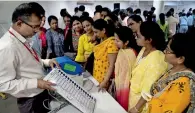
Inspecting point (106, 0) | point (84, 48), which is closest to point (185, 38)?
point (84, 48)

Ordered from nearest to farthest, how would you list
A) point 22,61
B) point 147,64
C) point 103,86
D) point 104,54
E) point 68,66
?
point 22,61 → point 147,64 → point 68,66 → point 103,86 → point 104,54

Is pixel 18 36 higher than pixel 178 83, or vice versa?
pixel 18 36

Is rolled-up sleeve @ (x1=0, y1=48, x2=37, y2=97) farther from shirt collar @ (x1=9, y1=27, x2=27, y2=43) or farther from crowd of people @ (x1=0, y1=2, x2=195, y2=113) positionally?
shirt collar @ (x1=9, y1=27, x2=27, y2=43)

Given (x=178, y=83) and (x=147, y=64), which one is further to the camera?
(x=147, y=64)

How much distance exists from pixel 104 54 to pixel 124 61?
0.30 metres

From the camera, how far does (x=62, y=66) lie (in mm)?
1450

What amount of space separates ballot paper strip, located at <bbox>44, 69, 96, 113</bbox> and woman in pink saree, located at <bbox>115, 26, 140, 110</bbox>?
0.45m

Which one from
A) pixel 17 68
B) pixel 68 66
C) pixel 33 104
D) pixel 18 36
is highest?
pixel 18 36

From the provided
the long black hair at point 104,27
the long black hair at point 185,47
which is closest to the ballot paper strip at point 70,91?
the long black hair at point 185,47

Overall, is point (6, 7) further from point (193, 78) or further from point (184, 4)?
point (184, 4)

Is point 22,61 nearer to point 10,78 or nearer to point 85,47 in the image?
point 10,78

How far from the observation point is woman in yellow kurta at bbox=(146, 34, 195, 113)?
98 cm

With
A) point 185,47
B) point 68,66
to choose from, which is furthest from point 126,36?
point 185,47

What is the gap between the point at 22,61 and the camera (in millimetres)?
1118
